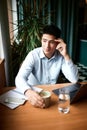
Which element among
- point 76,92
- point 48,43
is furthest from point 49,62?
point 76,92

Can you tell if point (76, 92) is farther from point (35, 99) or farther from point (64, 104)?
point (35, 99)

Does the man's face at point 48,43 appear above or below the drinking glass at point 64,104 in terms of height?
above

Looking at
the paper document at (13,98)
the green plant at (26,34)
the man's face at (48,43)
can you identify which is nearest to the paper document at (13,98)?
the paper document at (13,98)

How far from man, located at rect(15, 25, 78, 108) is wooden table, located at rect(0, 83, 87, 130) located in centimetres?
46

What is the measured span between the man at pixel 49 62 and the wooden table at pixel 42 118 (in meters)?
0.46

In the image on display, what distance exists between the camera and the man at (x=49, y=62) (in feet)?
6.22

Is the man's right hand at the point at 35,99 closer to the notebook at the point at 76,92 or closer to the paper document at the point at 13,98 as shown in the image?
the paper document at the point at 13,98

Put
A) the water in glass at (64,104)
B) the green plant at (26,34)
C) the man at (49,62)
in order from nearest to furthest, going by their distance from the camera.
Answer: the water in glass at (64,104) → the man at (49,62) → the green plant at (26,34)

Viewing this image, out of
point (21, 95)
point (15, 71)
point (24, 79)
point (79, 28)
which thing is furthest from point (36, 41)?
point (79, 28)

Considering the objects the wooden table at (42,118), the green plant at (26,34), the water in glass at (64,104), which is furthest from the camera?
the green plant at (26,34)

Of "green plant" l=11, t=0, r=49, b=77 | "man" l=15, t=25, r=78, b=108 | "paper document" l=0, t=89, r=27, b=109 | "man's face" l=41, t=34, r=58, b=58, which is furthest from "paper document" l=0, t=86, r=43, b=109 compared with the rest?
"green plant" l=11, t=0, r=49, b=77

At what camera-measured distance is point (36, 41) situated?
2.97m

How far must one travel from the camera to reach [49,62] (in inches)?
79.6

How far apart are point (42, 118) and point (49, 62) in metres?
0.89
